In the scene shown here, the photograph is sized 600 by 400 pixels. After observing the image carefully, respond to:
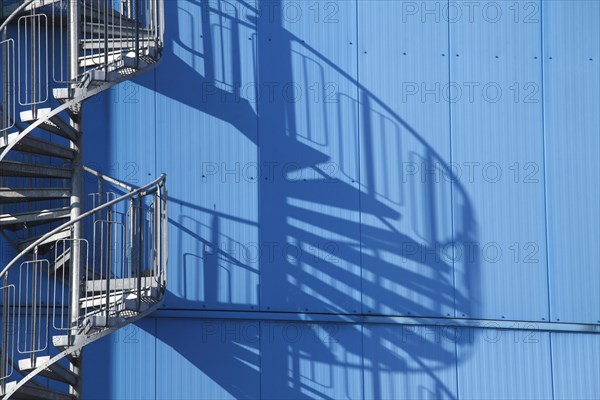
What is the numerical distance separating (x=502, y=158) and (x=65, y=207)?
9.76 feet

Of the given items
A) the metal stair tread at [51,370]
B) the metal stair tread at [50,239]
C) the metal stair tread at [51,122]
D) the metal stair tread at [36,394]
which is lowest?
the metal stair tread at [36,394]

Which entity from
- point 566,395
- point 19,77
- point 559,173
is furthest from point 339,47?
point 566,395

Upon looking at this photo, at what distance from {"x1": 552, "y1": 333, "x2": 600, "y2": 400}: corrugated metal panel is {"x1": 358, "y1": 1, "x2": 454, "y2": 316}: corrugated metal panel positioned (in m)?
0.71

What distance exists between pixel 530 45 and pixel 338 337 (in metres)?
2.39

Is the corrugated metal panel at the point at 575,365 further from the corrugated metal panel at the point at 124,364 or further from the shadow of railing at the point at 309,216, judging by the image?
the corrugated metal panel at the point at 124,364

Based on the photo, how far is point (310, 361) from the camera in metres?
6.47

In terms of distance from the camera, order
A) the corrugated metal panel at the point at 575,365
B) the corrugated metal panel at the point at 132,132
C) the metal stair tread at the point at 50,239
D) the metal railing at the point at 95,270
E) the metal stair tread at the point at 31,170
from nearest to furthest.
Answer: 1. the metal stair tread at the point at 31,170
2. the metal railing at the point at 95,270
3. the metal stair tread at the point at 50,239
4. the corrugated metal panel at the point at 575,365
5. the corrugated metal panel at the point at 132,132

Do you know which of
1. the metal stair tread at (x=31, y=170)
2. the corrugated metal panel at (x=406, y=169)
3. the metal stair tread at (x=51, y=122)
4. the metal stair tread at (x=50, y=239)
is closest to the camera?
the metal stair tread at (x=51, y=122)

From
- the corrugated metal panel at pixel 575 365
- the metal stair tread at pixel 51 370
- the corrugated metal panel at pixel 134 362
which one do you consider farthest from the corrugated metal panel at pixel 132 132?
the corrugated metal panel at pixel 575 365

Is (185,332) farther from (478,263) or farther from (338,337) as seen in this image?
(478,263)

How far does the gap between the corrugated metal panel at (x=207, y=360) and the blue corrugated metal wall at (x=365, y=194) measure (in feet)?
0.05

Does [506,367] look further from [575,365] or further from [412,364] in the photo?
[412,364]

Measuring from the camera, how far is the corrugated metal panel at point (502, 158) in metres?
6.37

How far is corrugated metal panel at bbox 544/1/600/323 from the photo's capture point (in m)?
6.33
